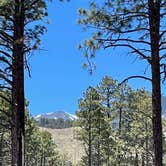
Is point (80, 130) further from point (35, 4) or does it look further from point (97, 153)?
point (35, 4)

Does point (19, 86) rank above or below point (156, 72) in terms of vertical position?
below

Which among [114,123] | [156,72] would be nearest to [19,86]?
[156,72]

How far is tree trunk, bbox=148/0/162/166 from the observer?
1238cm

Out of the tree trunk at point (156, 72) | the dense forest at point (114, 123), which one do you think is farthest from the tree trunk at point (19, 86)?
the dense forest at point (114, 123)

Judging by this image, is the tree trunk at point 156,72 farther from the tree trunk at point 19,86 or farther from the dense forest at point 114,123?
the dense forest at point 114,123

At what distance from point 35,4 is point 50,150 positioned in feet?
229

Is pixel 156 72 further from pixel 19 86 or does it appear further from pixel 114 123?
pixel 114 123

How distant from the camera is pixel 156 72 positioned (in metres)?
12.7

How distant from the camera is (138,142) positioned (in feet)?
203


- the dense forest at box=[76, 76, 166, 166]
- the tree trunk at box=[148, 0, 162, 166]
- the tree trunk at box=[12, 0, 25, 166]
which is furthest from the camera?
the dense forest at box=[76, 76, 166, 166]

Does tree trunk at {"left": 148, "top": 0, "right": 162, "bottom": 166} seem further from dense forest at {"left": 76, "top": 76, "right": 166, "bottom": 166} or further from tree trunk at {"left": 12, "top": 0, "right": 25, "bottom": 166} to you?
dense forest at {"left": 76, "top": 76, "right": 166, "bottom": 166}

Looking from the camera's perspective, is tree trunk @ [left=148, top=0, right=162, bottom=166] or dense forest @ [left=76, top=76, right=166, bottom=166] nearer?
tree trunk @ [left=148, top=0, right=162, bottom=166]

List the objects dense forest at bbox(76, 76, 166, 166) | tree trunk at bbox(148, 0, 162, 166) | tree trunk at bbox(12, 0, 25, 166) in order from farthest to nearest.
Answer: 1. dense forest at bbox(76, 76, 166, 166)
2. tree trunk at bbox(12, 0, 25, 166)
3. tree trunk at bbox(148, 0, 162, 166)

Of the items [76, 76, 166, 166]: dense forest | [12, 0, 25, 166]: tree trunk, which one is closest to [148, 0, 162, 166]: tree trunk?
[12, 0, 25, 166]: tree trunk
